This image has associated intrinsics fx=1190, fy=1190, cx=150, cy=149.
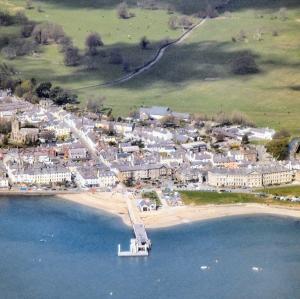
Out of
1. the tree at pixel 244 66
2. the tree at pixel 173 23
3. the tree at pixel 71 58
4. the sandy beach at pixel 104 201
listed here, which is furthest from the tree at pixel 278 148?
the tree at pixel 173 23

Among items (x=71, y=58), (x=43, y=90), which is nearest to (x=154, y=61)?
(x=71, y=58)

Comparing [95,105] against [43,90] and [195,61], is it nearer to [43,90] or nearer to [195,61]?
[43,90]

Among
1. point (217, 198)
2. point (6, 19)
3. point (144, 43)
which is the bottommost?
point (217, 198)

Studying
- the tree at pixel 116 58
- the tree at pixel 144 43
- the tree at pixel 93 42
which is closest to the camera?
the tree at pixel 116 58

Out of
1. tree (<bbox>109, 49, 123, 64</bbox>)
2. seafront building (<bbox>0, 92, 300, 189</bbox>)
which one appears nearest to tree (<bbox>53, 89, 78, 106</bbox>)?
seafront building (<bbox>0, 92, 300, 189</bbox>)

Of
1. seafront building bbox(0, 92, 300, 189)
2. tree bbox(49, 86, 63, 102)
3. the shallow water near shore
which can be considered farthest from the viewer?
tree bbox(49, 86, 63, 102)

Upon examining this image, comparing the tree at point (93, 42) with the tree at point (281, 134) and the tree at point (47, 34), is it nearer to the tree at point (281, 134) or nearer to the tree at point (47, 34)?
the tree at point (47, 34)

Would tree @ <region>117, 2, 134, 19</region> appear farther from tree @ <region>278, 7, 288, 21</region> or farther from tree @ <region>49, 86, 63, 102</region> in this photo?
tree @ <region>49, 86, 63, 102</region>
